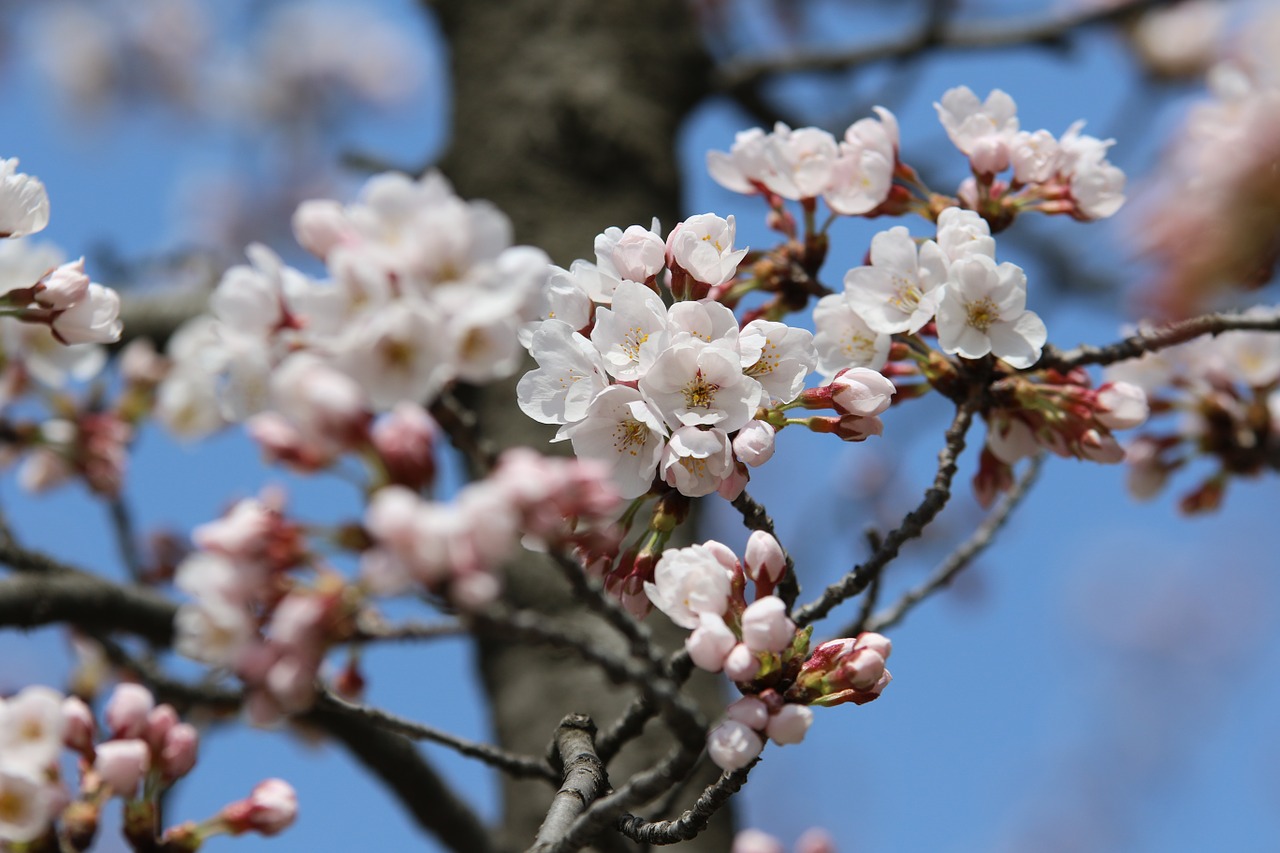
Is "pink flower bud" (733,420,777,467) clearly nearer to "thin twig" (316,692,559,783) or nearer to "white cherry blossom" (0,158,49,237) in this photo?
"thin twig" (316,692,559,783)

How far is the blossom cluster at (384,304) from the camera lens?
0.90 meters

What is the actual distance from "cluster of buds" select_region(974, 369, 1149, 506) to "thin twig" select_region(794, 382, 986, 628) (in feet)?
0.49

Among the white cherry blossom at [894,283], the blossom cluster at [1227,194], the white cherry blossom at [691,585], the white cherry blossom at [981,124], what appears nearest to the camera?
the white cherry blossom at [691,585]

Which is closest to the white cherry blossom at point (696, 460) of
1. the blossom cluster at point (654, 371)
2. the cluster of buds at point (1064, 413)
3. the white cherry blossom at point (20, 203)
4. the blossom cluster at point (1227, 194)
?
the blossom cluster at point (654, 371)

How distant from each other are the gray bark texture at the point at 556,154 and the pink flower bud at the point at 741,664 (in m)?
1.09

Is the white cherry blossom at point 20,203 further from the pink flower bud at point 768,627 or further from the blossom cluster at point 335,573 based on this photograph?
the pink flower bud at point 768,627

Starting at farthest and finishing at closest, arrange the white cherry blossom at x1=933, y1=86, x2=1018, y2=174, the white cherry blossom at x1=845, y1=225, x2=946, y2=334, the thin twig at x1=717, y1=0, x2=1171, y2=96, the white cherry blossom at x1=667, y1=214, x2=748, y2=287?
the thin twig at x1=717, y1=0, x2=1171, y2=96, the white cherry blossom at x1=933, y1=86, x2=1018, y2=174, the white cherry blossom at x1=845, y1=225, x2=946, y2=334, the white cherry blossom at x1=667, y1=214, x2=748, y2=287

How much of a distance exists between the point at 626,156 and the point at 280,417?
206 centimetres

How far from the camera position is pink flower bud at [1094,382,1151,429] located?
1484 mm

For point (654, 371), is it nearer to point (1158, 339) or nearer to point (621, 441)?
point (621, 441)

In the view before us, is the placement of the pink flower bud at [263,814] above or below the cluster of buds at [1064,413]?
below

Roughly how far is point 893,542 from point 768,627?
24 cm

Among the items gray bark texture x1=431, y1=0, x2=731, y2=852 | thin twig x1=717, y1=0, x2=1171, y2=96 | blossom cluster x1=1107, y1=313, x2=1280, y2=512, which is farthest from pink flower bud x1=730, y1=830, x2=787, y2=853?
thin twig x1=717, y1=0, x2=1171, y2=96

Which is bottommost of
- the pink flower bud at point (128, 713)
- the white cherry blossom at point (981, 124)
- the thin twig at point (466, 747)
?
the pink flower bud at point (128, 713)
